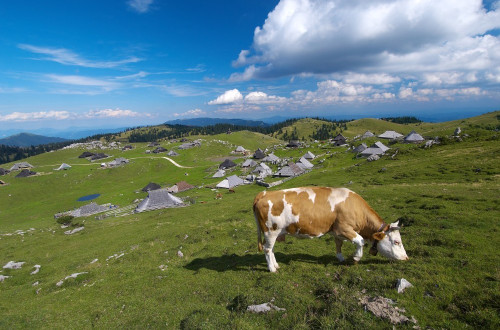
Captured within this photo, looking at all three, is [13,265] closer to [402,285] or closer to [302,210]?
[302,210]

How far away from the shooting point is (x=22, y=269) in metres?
Result: 22.4

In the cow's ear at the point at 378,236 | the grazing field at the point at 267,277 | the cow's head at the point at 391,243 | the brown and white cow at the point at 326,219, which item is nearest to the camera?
the grazing field at the point at 267,277

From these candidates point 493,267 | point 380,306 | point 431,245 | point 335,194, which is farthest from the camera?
point 431,245

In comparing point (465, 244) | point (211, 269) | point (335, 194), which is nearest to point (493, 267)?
point (465, 244)

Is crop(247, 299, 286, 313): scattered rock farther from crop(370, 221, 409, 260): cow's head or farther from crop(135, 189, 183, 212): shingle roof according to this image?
crop(135, 189, 183, 212): shingle roof

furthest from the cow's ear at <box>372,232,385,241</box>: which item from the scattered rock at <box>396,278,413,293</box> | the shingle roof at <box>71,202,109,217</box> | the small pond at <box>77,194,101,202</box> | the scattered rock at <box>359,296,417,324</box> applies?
the small pond at <box>77,194,101,202</box>

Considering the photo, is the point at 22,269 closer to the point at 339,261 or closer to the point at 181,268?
the point at 181,268

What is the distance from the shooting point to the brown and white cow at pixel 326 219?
10305mm

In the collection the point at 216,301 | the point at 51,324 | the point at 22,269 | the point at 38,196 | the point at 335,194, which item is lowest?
the point at 38,196

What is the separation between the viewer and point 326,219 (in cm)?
1088

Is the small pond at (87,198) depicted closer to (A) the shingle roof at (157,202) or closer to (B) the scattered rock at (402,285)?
(A) the shingle roof at (157,202)

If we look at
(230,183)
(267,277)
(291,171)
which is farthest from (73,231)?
(291,171)

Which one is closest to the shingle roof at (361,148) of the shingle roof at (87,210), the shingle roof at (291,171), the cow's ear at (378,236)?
the shingle roof at (291,171)

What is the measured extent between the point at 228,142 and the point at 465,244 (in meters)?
164
